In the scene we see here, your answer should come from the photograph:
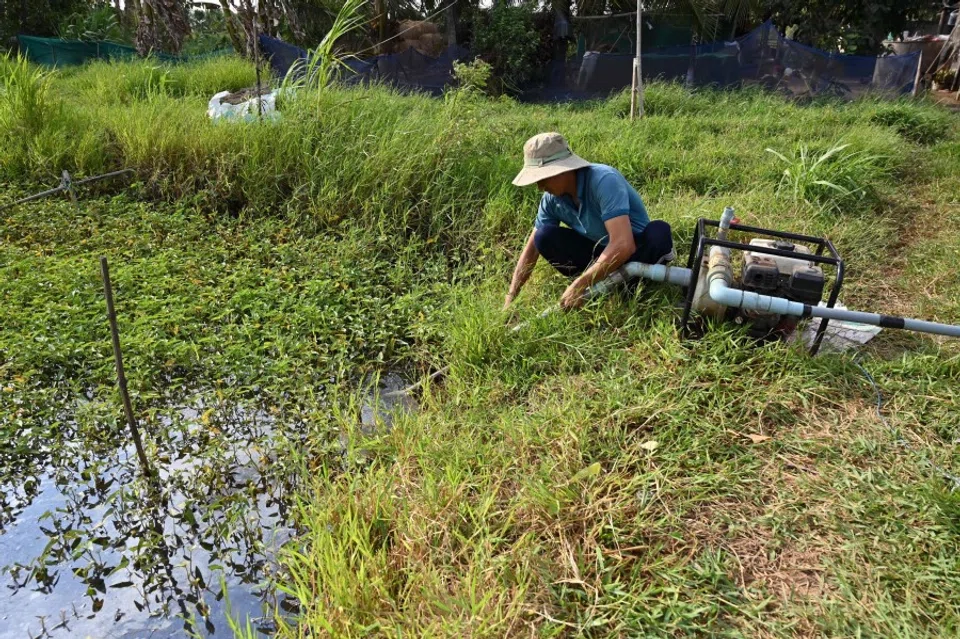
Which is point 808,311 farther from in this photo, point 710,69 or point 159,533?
point 710,69

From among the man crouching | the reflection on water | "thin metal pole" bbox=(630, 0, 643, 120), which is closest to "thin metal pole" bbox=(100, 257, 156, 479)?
the reflection on water

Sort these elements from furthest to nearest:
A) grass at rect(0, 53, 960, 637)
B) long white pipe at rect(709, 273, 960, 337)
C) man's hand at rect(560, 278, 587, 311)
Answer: man's hand at rect(560, 278, 587, 311) → long white pipe at rect(709, 273, 960, 337) → grass at rect(0, 53, 960, 637)

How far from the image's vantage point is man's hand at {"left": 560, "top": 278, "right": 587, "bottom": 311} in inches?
114

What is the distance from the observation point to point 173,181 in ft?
16.0

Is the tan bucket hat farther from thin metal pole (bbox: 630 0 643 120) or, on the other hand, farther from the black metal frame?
thin metal pole (bbox: 630 0 643 120)

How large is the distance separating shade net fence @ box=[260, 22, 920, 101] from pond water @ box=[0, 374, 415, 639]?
733cm

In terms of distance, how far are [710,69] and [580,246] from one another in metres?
8.82

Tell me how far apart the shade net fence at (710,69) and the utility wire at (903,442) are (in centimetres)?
779

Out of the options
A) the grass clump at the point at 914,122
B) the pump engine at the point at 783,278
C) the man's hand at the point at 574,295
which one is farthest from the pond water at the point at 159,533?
the grass clump at the point at 914,122

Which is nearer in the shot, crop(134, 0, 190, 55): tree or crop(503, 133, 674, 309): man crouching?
crop(503, 133, 674, 309): man crouching

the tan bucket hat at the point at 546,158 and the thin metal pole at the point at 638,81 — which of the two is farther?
the thin metal pole at the point at 638,81

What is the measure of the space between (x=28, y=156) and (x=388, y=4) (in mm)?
10443

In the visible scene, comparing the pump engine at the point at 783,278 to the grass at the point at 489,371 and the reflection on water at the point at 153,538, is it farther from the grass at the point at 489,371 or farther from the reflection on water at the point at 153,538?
the reflection on water at the point at 153,538

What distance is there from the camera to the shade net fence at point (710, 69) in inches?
367
